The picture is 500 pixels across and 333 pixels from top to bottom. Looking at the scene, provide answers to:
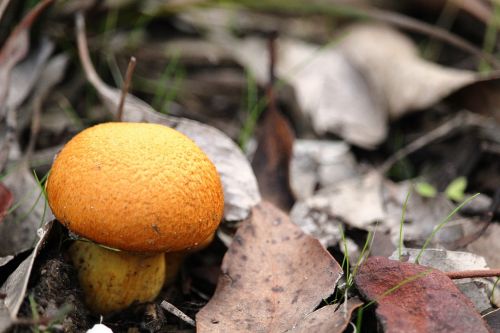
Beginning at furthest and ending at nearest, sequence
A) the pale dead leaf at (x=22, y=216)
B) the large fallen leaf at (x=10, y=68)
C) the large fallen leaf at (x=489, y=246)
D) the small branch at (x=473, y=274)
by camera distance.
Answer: the large fallen leaf at (x=10, y=68) → the large fallen leaf at (x=489, y=246) → the pale dead leaf at (x=22, y=216) → the small branch at (x=473, y=274)

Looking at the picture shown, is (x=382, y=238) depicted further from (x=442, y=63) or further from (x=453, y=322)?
(x=442, y=63)

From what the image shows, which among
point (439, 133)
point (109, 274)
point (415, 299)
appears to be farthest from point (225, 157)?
point (439, 133)

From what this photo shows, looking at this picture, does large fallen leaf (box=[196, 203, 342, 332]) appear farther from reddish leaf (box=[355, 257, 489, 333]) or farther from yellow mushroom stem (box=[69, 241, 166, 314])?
yellow mushroom stem (box=[69, 241, 166, 314])

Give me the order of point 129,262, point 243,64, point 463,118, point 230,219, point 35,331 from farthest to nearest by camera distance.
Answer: point 243,64
point 463,118
point 230,219
point 129,262
point 35,331

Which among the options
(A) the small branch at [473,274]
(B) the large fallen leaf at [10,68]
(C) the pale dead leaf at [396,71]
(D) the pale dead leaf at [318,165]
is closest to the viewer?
(A) the small branch at [473,274]

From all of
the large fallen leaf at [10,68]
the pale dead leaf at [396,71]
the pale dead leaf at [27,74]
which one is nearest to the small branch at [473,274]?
the pale dead leaf at [396,71]

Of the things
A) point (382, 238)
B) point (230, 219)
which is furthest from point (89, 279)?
point (382, 238)

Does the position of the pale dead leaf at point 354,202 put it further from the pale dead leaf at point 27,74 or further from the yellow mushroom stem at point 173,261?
the pale dead leaf at point 27,74

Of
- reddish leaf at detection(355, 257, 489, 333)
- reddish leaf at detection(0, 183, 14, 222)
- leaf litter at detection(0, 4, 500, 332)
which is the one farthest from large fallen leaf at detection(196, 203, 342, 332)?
reddish leaf at detection(0, 183, 14, 222)
